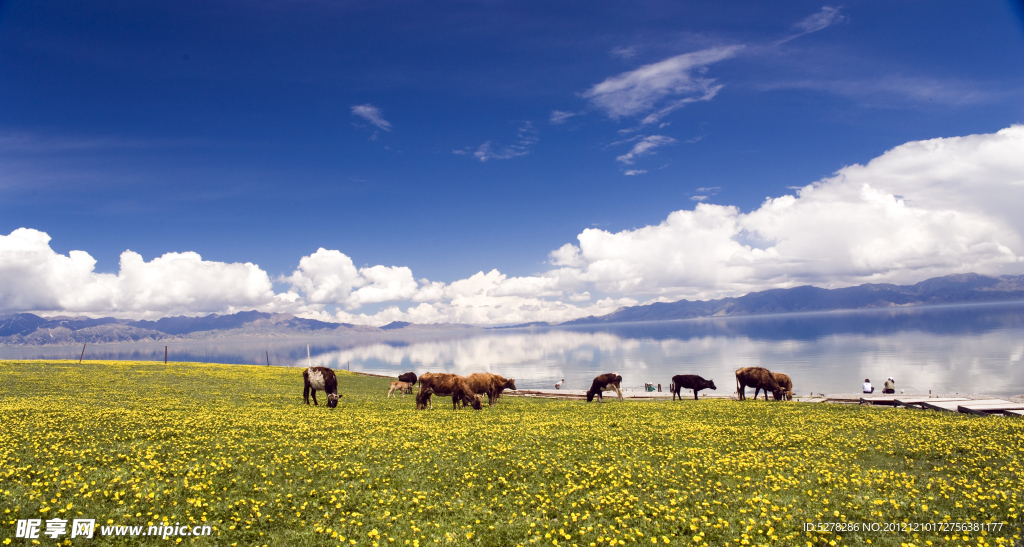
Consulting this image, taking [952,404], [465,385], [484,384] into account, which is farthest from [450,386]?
[952,404]

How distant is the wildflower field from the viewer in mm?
11000

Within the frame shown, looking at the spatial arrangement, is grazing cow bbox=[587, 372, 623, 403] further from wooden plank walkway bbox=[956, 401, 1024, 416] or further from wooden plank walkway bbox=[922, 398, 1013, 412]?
wooden plank walkway bbox=[956, 401, 1024, 416]

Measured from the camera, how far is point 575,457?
17.1 meters

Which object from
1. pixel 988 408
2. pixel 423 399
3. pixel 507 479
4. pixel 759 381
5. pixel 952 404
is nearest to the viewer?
pixel 507 479

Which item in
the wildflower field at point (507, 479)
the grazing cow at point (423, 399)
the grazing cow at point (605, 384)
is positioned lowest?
the grazing cow at point (605, 384)

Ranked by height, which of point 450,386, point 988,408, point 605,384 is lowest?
point 605,384

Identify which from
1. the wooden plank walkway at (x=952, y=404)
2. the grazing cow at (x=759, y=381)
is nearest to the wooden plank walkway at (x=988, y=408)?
the wooden plank walkway at (x=952, y=404)

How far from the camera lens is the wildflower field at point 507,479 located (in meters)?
11.0

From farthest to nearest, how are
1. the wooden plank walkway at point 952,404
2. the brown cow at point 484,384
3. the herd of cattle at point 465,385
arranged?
the brown cow at point 484,384 < the herd of cattle at point 465,385 < the wooden plank walkway at point 952,404

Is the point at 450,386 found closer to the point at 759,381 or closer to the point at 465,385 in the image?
the point at 465,385

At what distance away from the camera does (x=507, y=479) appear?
14.7m

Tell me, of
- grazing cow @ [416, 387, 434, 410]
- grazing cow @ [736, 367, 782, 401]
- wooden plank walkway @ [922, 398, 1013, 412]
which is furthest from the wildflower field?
grazing cow @ [736, 367, 782, 401]

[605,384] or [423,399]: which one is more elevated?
[423,399]

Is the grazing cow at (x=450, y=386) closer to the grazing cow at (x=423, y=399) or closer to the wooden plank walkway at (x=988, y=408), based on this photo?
the grazing cow at (x=423, y=399)
